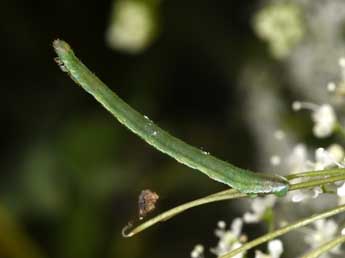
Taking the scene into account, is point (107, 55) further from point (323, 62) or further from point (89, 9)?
point (323, 62)

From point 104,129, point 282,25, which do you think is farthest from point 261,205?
point 104,129

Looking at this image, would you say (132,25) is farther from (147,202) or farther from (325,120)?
(147,202)

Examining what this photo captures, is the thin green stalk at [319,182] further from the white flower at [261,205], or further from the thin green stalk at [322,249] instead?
the white flower at [261,205]

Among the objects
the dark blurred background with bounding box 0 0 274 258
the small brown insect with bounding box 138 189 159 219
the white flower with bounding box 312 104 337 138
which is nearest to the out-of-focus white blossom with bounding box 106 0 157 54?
the dark blurred background with bounding box 0 0 274 258

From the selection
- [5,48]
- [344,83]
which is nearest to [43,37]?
[5,48]

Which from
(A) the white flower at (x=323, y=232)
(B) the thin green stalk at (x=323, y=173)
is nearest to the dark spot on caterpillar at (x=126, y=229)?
(B) the thin green stalk at (x=323, y=173)

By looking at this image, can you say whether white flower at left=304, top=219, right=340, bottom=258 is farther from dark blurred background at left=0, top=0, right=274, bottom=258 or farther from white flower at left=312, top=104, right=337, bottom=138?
dark blurred background at left=0, top=0, right=274, bottom=258

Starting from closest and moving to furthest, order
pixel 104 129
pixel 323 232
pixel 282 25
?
pixel 323 232 < pixel 282 25 < pixel 104 129
